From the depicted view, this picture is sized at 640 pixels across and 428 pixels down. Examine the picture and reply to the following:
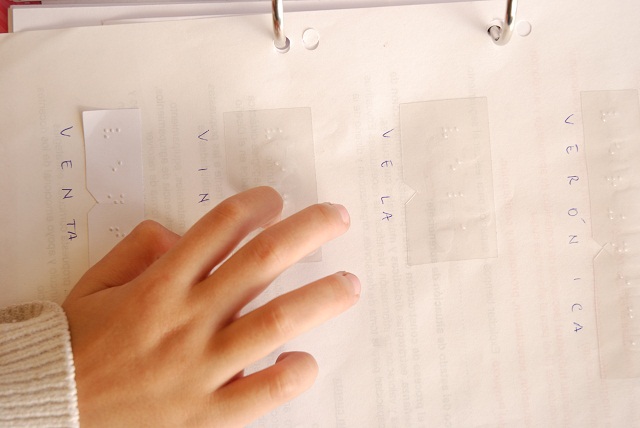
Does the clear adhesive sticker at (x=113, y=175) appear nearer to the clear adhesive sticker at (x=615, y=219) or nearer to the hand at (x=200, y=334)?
the hand at (x=200, y=334)

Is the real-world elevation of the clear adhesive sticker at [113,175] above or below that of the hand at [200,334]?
above

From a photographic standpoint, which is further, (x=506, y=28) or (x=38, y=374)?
(x=506, y=28)

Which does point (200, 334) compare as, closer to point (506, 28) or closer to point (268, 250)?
point (268, 250)

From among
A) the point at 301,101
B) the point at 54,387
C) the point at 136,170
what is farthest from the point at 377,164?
the point at 54,387

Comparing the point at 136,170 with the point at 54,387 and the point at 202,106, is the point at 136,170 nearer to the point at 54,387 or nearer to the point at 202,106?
the point at 202,106

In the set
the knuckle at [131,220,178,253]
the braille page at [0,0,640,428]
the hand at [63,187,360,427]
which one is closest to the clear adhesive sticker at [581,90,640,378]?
the braille page at [0,0,640,428]

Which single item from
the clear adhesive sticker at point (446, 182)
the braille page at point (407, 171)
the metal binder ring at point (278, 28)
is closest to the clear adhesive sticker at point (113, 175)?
the braille page at point (407, 171)

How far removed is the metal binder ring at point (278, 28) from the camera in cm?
48

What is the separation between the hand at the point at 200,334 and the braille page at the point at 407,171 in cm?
9

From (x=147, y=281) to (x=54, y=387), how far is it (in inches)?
4.1

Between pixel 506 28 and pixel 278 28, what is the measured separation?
0.22 meters

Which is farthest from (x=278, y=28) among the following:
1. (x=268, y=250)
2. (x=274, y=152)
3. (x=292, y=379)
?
(x=292, y=379)

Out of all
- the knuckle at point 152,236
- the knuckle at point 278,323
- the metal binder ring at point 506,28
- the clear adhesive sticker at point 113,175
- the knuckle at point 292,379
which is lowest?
the knuckle at point 292,379

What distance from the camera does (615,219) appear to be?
521mm
